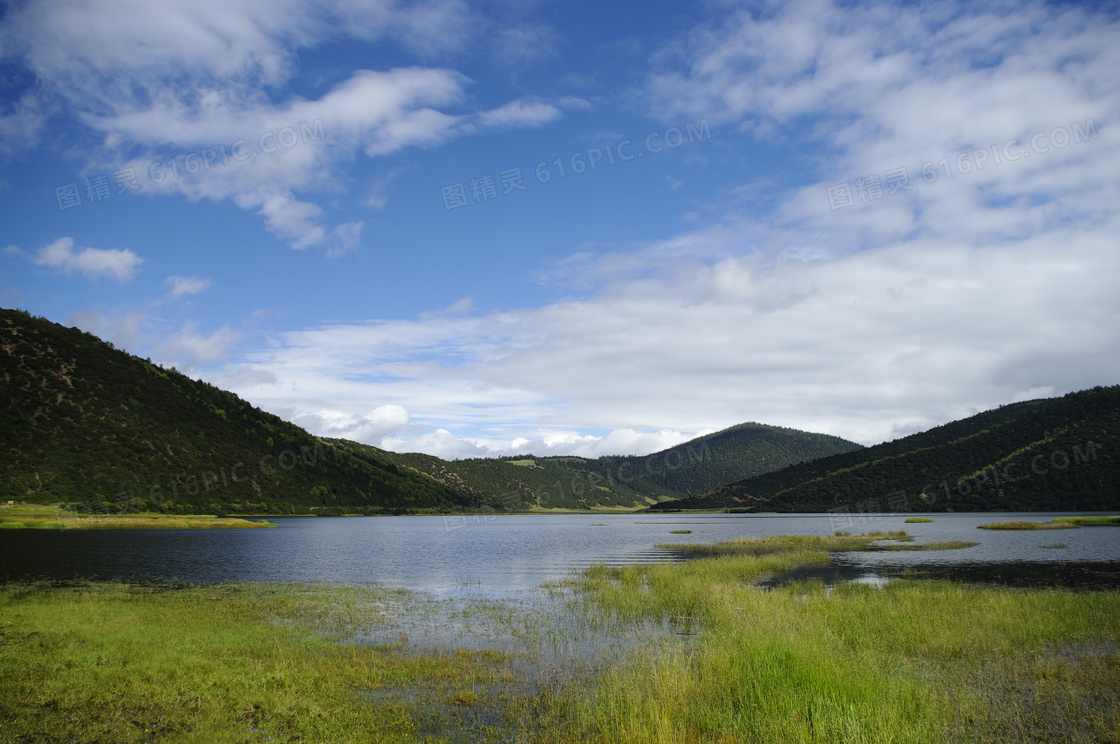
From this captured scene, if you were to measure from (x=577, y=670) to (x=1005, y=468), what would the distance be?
546 ft

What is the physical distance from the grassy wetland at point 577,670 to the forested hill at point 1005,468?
132368mm

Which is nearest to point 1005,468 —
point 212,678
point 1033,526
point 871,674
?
point 1033,526

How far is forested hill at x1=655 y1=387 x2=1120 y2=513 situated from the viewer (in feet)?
414

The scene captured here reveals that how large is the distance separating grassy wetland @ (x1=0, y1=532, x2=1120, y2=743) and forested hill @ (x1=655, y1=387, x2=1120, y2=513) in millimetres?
132368

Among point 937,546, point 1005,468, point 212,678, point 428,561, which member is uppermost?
point 1005,468

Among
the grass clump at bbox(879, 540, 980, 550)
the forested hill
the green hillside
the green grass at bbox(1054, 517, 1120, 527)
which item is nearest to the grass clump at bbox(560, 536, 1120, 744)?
the grass clump at bbox(879, 540, 980, 550)

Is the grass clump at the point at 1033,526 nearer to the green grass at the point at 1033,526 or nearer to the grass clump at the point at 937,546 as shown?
the green grass at the point at 1033,526

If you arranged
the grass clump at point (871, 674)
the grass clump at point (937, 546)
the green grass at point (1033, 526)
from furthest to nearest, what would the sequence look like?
1. the green grass at point (1033, 526)
2. the grass clump at point (937, 546)
3. the grass clump at point (871, 674)

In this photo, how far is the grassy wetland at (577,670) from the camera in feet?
37.6

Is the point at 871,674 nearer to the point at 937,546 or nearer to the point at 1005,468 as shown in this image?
the point at 937,546

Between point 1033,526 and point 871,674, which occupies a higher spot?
point 871,674

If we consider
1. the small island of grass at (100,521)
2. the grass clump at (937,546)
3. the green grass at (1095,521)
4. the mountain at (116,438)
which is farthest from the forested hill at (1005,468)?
the mountain at (116,438)

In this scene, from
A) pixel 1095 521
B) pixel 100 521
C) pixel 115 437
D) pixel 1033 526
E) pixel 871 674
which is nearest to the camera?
pixel 871 674

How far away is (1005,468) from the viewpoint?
143 m
